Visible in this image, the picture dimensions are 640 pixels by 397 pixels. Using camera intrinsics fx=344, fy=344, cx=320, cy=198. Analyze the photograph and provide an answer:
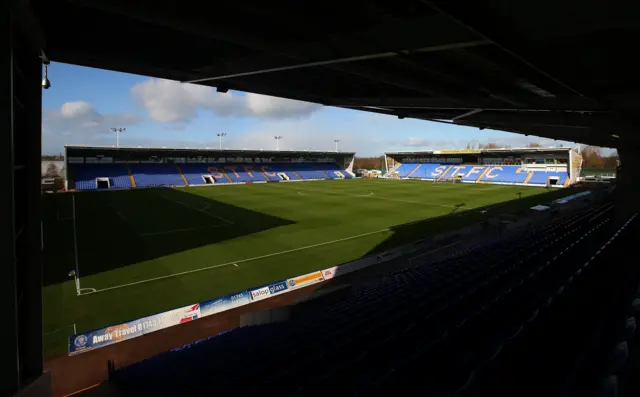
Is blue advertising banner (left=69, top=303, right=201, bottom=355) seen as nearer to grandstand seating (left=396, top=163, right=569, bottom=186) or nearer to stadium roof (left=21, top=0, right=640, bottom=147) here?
stadium roof (left=21, top=0, right=640, bottom=147)

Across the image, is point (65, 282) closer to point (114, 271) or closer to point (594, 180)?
point (114, 271)

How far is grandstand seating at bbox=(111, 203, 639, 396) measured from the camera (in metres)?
2.64

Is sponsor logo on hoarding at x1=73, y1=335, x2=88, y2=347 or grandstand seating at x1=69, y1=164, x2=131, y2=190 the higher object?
grandstand seating at x1=69, y1=164, x2=131, y2=190

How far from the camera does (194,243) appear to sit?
17250mm

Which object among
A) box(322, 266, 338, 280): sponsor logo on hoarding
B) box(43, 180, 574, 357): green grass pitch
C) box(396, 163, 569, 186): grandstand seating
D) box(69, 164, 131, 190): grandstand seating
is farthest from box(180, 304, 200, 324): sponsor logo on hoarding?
box(396, 163, 569, 186): grandstand seating

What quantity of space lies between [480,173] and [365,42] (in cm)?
6215

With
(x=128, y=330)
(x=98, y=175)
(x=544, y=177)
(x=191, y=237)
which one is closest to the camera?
(x=128, y=330)

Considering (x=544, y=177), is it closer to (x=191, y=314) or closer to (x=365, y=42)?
(x=365, y=42)

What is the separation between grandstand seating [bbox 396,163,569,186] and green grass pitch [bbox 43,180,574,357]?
1021 inches

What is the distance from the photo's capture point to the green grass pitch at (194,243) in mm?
10508

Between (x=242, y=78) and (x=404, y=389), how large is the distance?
295 inches

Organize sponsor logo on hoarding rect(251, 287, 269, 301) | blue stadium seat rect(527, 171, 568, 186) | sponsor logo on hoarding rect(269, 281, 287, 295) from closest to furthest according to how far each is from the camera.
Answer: sponsor logo on hoarding rect(251, 287, 269, 301) → sponsor logo on hoarding rect(269, 281, 287, 295) → blue stadium seat rect(527, 171, 568, 186)

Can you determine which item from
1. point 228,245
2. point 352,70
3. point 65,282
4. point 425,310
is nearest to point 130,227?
point 228,245

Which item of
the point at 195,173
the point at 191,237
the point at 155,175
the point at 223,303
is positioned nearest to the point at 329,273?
the point at 223,303
